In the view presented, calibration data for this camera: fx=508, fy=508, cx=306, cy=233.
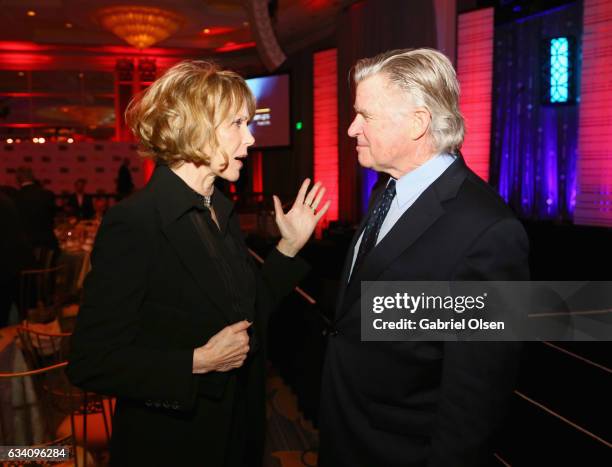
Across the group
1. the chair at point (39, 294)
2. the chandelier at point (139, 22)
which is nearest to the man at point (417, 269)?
the chair at point (39, 294)

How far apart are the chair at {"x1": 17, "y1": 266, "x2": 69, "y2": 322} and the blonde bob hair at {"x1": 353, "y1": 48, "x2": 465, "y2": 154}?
351cm

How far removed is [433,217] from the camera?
4.35 ft

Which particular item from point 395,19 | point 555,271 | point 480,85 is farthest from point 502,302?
point 395,19

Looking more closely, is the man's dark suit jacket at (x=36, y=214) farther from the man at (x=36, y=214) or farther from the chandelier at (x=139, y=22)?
the chandelier at (x=139, y=22)

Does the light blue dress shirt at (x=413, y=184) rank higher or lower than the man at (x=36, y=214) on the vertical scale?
higher

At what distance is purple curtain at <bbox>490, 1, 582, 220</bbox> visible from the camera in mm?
8375

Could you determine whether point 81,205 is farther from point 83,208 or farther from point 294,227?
point 294,227

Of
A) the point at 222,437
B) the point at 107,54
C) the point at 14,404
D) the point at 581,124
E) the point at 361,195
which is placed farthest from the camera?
the point at 107,54

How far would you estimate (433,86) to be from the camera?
1418 millimetres

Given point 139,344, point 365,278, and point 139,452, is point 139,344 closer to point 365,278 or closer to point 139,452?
point 139,452

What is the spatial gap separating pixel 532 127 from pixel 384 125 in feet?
27.3

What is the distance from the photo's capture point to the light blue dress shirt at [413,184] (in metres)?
1.47

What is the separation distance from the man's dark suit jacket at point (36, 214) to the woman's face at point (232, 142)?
4.75 m

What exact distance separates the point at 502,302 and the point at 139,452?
105cm
